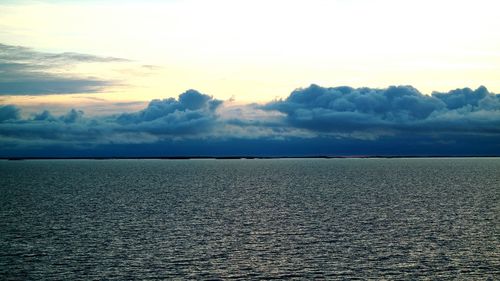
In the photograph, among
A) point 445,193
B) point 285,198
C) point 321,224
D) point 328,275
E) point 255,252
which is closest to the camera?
point 328,275

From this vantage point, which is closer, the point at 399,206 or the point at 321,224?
the point at 321,224

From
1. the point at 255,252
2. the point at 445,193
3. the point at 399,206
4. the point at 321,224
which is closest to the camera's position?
the point at 255,252

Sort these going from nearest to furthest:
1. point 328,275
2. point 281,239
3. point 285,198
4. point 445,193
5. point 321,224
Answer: point 328,275, point 281,239, point 321,224, point 285,198, point 445,193

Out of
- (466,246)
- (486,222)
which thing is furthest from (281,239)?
(486,222)

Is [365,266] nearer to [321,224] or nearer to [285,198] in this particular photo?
[321,224]

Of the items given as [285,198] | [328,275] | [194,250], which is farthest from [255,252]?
[285,198]

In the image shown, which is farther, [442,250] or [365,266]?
[442,250]

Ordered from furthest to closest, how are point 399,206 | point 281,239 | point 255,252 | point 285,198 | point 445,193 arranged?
point 445,193
point 285,198
point 399,206
point 281,239
point 255,252

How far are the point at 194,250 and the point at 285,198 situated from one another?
76.8 metres

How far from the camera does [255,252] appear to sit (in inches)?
2731

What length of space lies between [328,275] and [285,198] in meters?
87.0

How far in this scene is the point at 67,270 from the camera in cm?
6056

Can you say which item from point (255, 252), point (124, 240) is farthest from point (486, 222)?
point (124, 240)

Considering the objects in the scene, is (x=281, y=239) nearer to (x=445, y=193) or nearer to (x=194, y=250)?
(x=194, y=250)
